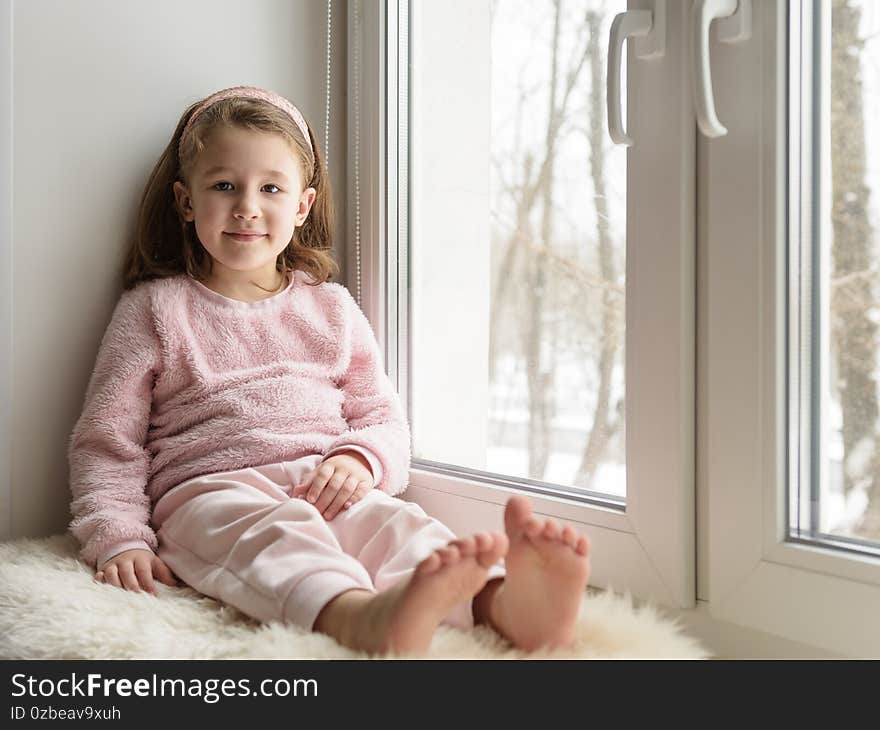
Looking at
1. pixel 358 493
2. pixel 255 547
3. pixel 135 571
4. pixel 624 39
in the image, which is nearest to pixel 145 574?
pixel 135 571

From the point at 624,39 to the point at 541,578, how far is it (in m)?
0.66

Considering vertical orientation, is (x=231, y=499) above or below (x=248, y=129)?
below

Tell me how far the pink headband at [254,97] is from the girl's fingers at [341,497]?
556 millimetres

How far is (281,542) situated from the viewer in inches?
40.6

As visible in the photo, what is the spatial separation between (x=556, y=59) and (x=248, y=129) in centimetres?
46

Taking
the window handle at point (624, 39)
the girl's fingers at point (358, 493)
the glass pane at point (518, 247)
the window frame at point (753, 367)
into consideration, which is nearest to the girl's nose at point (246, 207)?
the glass pane at point (518, 247)

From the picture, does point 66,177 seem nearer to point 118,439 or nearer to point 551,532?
point 118,439

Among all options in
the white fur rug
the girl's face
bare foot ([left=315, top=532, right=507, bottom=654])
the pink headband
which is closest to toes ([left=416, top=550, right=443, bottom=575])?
bare foot ([left=315, top=532, right=507, bottom=654])

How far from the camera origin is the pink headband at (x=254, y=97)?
137 cm
